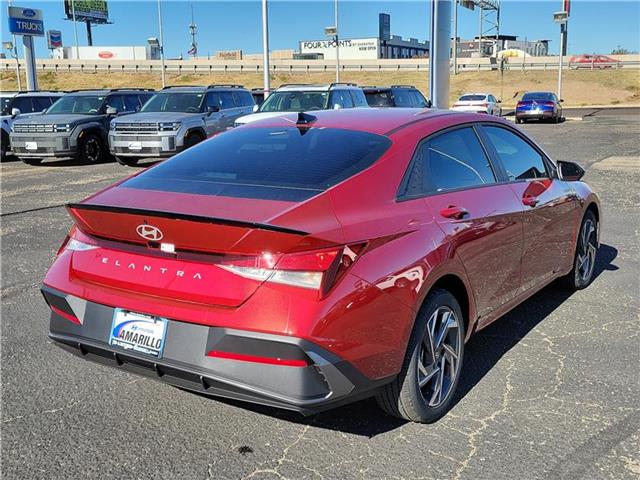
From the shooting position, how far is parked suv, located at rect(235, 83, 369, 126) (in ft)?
52.3

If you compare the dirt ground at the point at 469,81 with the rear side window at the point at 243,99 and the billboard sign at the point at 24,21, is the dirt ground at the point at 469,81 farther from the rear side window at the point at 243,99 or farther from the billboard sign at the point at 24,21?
the rear side window at the point at 243,99

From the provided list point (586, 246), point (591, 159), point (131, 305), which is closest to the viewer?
point (131, 305)

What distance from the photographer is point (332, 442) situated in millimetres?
3270

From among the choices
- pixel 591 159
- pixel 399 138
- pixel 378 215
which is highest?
pixel 399 138

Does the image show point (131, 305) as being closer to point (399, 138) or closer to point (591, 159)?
point (399, 138)

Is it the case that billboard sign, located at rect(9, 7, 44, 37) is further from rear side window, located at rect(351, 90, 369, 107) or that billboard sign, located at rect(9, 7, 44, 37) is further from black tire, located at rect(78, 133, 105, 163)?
rear side window, located at rect(351, 90, 369, 107)

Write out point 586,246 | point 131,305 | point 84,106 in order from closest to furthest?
point 131,305, point 586,246, point 84,106

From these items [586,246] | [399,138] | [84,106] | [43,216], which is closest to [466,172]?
[399,138]

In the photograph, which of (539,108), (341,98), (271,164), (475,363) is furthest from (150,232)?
(539,108)

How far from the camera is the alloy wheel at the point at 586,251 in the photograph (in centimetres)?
571

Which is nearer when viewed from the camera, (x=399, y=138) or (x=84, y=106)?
(x=399, y=138)

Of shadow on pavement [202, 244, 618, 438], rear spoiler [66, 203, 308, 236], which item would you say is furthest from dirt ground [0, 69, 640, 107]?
rear spoiler [66, 203, 308, 236]

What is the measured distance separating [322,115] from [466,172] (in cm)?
105

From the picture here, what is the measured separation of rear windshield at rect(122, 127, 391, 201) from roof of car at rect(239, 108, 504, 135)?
0.30 feet
